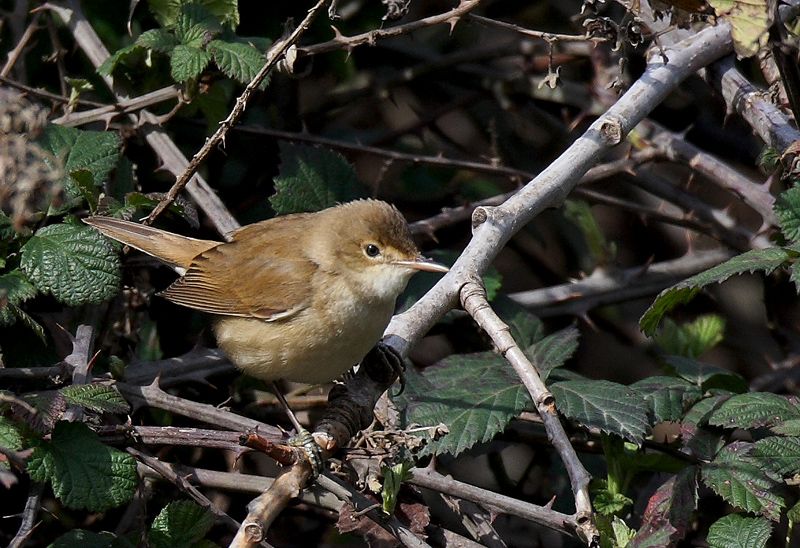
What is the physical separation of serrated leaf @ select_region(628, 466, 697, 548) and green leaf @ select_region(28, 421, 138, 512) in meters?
1.33

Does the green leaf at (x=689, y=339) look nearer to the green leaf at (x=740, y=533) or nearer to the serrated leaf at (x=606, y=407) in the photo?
the serrated leaf at (x=606, y=407)

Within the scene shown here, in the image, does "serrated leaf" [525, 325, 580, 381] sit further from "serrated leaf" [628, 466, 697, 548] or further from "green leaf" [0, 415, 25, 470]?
"green leaf" [0, 415, 25, 470]

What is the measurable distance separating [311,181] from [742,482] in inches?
75.2

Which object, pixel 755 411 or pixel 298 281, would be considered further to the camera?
pixel 298 281

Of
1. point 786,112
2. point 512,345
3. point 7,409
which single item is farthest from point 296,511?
point 786,112

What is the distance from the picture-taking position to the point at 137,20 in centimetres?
425

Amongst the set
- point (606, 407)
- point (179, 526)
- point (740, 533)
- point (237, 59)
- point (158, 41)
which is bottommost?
point (740, 533)

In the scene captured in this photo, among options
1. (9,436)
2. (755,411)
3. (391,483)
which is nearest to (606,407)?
(755,411)

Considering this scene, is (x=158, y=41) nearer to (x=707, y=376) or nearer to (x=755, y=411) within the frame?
(x=707, y=376)

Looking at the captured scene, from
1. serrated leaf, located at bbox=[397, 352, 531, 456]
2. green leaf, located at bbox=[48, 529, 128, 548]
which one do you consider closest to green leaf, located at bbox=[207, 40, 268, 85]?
serrated leaf, located at bbox=[397, 352, 531, 456]

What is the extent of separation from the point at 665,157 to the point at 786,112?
768 mm

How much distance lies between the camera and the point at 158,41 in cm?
343

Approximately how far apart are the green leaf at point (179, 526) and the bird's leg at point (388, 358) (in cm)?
67

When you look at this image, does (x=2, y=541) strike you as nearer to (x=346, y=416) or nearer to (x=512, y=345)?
(x=346, y=416)
